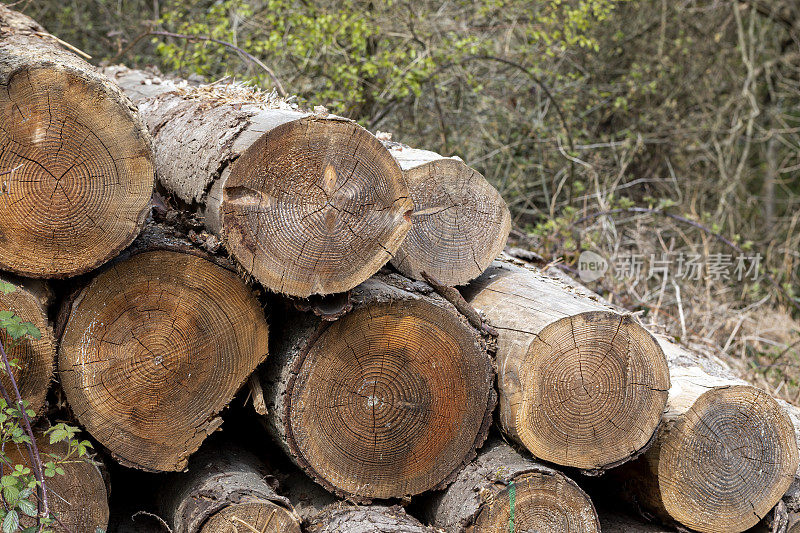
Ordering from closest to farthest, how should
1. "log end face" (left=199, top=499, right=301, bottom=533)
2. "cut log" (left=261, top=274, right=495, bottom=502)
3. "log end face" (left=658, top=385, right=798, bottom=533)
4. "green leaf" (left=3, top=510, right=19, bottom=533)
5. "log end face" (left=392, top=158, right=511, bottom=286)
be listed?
"green leaf" (left=3, top=510, right=19, bottom=533) → "log end face" (left=199, top=499, right=301, bottom=533) → "cut log" (left=261, top=274, right=495, bottom=502) → "log end face" (left=658, top=385, right=798, bottom=533) → "log end face" (left=392, top=158, right=511, bottom=286)

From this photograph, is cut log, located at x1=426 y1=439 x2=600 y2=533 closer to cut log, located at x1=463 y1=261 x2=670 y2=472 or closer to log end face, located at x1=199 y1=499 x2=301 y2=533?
cut log, located at x1=463 y1=261 x2=670 y2=472

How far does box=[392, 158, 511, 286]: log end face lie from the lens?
125 inches

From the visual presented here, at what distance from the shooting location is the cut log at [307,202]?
2.38 m

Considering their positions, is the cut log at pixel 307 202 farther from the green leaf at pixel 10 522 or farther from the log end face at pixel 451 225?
the green leaf at pixel 10 522

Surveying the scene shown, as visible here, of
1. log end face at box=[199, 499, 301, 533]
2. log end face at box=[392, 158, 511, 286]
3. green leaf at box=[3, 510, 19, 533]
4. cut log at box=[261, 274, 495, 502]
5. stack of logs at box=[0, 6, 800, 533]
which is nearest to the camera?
green leaf at box=[3, 510, 19, 533]

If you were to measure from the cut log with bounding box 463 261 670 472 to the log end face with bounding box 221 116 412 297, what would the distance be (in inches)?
29.0

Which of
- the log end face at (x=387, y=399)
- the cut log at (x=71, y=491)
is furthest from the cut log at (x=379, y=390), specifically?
the cut log at (x=71, y=491)

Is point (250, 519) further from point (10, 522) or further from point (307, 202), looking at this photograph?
point (307, 202)

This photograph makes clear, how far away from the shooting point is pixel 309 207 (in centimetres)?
243

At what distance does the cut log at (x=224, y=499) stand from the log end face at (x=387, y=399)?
197mm

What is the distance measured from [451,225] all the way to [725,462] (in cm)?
147

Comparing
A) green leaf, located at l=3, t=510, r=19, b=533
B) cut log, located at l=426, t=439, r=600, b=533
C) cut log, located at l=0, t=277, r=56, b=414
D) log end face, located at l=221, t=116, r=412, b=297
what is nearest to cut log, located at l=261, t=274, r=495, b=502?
cut log, located at l=426, t=439, r=600, b=533

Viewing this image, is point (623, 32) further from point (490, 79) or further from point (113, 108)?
point (113, 108)

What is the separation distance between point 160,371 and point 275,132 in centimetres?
95
